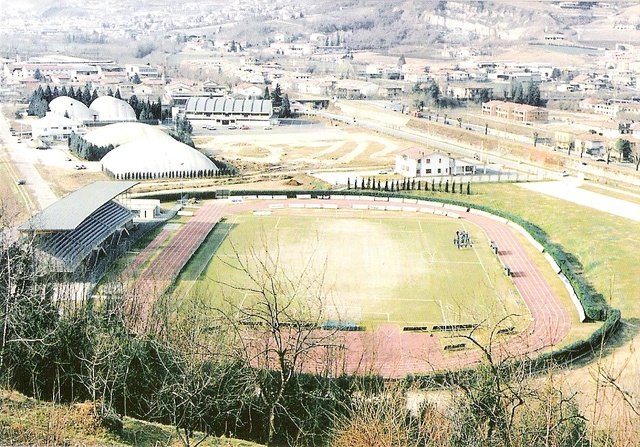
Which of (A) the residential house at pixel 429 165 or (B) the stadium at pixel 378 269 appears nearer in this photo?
(B) the stadium at pixel 378 269

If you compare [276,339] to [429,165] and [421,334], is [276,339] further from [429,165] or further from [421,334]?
[429,165]

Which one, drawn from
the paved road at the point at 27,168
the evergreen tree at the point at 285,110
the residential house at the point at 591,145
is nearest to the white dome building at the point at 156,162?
the paved road at the point at 27,168

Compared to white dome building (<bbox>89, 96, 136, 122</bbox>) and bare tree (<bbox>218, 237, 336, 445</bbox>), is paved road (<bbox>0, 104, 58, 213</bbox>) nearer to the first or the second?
white dome building (<bbox>89, 96, 136, 122</bbox>)

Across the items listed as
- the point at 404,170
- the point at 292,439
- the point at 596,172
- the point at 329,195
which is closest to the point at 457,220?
the point at 329,195

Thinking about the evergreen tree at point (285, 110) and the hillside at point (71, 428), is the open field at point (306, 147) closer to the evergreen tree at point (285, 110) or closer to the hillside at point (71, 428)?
the evergreen tree at point (285, 110)

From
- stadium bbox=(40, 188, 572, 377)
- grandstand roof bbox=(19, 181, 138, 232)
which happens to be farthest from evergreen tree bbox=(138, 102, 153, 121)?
grandstand roof bbox=(19, 181, 138, 232)

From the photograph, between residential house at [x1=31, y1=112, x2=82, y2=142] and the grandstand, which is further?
residential house at [x1=31, y1=112, x2=82, y2=142]
